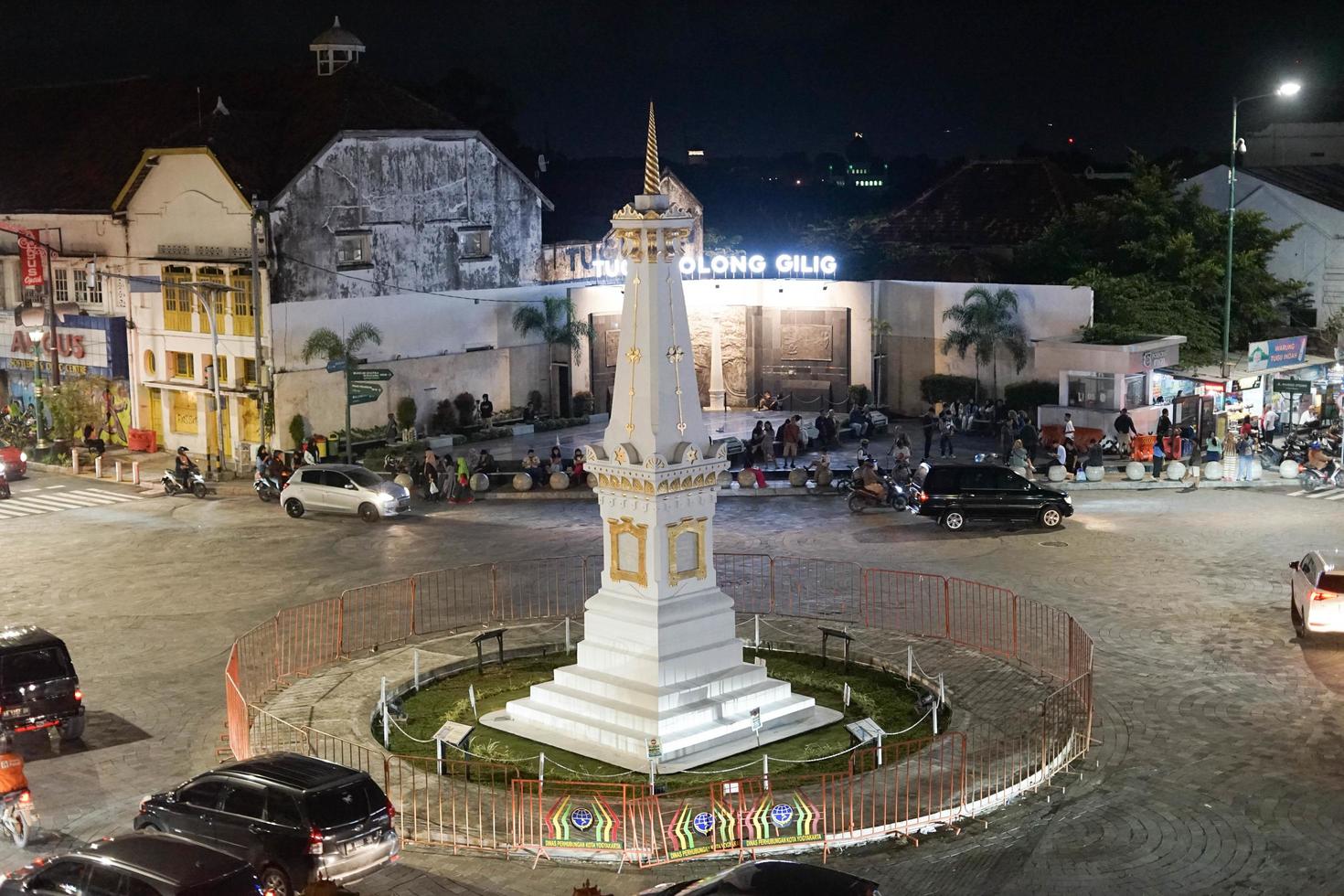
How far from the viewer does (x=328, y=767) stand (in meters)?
16.9

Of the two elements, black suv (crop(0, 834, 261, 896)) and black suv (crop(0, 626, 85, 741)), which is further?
black suv (crop(0, 626, 85, 741))

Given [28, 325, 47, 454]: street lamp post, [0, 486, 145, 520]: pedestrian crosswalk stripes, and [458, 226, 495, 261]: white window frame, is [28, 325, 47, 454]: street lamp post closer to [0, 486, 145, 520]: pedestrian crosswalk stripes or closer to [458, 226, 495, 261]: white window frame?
[0, 486, 145, 520]: pedestrian crosswalk stripes

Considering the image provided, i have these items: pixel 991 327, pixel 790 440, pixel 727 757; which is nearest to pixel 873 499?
pixel 790 440

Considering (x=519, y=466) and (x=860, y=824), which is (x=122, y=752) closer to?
(x=860, y=824)

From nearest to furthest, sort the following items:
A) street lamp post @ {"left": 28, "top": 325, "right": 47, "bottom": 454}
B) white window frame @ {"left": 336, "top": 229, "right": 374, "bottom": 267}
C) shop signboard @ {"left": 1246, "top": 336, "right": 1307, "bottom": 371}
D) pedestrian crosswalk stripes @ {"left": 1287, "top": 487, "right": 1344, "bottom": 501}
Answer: pedestrian crosswalk stripes @ {"left": 1287, "top": 487, "right": 1344, "bottom": 501}
shop signboard @ {"left": 1246, "top": 336, "right": 1307, "bottom": 371}
white window frame @ {"left": 336, "top": 229, "right": 374, "bottom": 267}
street lamp post @ {"left": 28, "top": 325, "right": 47, "bottom": 454}

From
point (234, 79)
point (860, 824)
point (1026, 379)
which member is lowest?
point (860, 824)

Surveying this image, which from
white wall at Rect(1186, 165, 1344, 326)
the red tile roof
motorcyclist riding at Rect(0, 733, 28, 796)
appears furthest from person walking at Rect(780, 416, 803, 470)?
motorcyclist riding at Rect(0, 733, 28, 796)

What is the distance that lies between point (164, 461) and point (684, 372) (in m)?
28.4

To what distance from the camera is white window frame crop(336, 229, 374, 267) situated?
45.8 m

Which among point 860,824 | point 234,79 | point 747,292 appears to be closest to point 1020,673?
point 860,824

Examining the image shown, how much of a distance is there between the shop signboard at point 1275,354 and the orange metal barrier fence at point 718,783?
18920mm

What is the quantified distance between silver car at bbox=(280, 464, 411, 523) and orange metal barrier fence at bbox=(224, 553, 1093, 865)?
7.24 meters

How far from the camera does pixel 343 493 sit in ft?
120

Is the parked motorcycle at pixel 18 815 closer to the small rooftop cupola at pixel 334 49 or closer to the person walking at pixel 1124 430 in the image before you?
the person walking at pixel 1124 430
